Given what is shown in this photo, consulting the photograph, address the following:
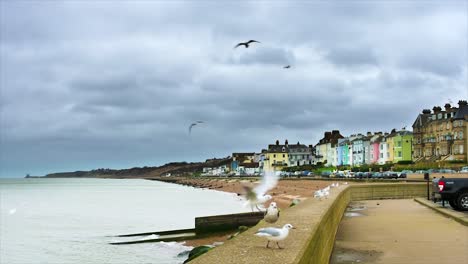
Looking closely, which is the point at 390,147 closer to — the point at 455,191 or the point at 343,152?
the point at 343,152

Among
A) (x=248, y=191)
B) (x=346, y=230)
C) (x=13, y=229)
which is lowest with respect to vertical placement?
(x=13, y=229)

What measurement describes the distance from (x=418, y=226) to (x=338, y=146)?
Answer: 5311 inches

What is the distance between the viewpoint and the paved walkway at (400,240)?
10.7 metres

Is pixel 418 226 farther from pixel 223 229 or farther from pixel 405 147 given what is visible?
pixel 405 147

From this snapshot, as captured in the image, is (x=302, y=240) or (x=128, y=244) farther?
(x=128, y=244)

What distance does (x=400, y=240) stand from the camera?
42.9 ft

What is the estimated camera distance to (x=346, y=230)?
50.1ft

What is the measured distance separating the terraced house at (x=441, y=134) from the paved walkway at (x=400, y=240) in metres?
76.0

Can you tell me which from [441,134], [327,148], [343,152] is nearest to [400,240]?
[441,134]

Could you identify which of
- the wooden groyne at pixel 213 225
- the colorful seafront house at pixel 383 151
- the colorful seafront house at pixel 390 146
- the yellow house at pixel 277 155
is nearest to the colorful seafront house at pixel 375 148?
the colorful seafront house at pixel 383 151

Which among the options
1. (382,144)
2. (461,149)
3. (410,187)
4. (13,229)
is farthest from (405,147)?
(13,229)

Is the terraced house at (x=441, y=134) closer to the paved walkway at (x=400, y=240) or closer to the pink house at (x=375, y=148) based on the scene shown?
the pink house at (x=375, y=148)

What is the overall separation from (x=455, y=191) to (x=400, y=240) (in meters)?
7.51

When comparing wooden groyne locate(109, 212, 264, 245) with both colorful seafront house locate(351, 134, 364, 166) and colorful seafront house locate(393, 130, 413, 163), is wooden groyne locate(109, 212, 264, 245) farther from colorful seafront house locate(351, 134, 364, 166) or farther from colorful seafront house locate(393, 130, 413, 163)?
colorful seafront house locate(351, 134, 364, 166)
